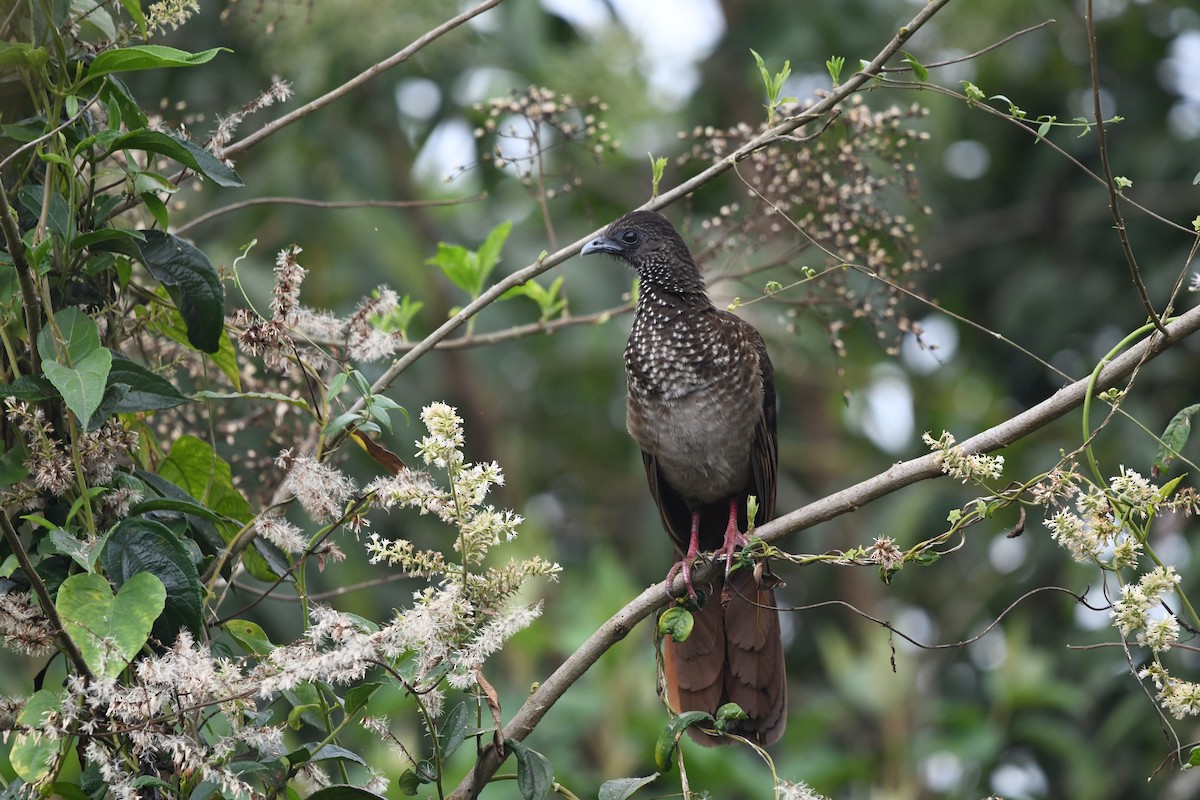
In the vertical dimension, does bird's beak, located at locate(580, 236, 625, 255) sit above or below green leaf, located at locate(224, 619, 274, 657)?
above

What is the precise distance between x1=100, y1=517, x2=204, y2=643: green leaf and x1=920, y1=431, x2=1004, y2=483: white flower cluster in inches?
47.6

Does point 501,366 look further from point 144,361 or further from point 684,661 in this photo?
point 144,361

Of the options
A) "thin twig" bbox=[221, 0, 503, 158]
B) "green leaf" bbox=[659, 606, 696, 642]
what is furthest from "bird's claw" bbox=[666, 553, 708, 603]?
"thin twig" bbox=[221, 0, 503, 158]

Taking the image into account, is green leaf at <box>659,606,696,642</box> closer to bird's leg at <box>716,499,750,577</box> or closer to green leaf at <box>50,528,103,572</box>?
bird's leg at <box>716,499,750,577</box>

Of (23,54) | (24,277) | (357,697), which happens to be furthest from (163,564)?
(23,54)

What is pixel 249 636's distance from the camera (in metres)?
2.29

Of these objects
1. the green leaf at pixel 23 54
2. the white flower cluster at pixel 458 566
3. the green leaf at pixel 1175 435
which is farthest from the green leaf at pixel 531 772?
the green leaf at pixel 23 54

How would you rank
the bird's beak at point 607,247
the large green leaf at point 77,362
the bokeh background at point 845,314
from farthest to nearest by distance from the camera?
the bokeh background at point 845,314 < the bird's beak at point 607,247 < the large green leaf at point 77,362

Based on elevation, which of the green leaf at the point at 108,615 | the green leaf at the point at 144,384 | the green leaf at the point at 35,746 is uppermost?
the green leaf at the point at 144,384

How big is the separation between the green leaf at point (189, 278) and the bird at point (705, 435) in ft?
4.93

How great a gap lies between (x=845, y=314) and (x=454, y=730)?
17.4 feet

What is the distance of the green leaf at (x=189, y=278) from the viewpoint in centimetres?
219

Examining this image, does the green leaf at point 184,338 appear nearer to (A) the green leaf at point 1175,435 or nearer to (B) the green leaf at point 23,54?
(B) the green leaf at point 23,54

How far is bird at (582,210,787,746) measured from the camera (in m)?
3.50
